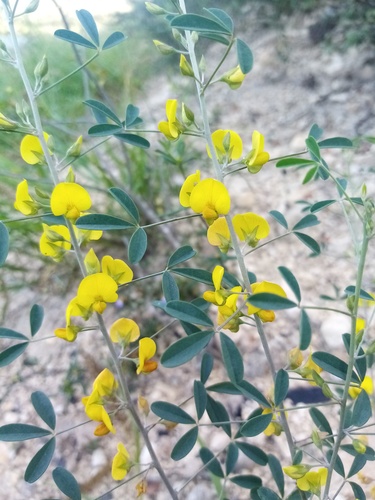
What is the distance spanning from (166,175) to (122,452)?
44.0 inches

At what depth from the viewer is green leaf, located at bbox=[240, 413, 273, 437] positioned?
0.57 m

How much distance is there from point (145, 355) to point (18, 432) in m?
0.19

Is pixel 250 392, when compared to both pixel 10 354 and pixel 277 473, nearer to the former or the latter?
pixel 277 473

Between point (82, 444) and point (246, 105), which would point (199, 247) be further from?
point (246, 105)

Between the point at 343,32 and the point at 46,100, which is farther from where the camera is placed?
the point at 343,32

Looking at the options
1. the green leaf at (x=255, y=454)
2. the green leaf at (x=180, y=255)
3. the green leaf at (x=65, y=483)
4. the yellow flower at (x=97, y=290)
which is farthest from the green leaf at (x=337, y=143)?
the green leaf at (x=65, y=483)

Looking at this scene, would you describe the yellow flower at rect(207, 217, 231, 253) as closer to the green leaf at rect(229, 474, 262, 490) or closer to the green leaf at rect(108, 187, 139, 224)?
the green leaf at rect(108, 187, 139, 224)

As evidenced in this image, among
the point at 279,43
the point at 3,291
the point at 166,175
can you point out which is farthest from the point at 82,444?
the point at 279,43

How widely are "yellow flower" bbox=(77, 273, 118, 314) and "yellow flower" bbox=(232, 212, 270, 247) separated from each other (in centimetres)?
17

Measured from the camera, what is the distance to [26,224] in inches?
56.1

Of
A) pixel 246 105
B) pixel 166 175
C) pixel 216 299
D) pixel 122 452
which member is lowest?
pixel 246 105

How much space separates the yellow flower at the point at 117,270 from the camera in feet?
2.01

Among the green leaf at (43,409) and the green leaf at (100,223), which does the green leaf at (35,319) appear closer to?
the green leaf at (43,409)

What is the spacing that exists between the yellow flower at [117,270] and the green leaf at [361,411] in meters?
0.30
